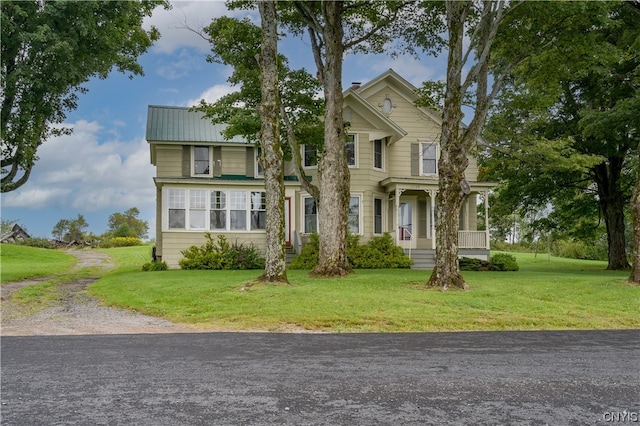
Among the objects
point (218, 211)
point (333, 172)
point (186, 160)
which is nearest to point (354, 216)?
point (218, 211)

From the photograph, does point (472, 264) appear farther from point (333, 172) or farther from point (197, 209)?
point (197, 209)

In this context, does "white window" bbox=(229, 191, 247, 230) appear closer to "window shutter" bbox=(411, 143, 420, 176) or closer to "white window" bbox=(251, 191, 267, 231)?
"white window" bbox=(251, 191, 267, 231)

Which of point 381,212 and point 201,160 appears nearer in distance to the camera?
point 201,160

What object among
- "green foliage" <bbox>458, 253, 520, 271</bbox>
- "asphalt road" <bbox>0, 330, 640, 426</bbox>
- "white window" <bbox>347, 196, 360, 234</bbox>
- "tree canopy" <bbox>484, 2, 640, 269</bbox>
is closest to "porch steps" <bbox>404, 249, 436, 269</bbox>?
"green foliage" <bbox>458, 253, 520, 271</bbox>

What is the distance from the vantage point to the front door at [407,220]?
25188mm

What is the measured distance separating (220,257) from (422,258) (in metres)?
8.93

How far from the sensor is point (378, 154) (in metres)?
24.9

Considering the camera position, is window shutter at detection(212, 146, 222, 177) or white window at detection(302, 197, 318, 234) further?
window shutter at detection(212, 146, 222, 177)

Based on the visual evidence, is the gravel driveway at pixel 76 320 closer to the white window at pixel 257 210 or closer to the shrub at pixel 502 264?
the white window at pixel 257 210

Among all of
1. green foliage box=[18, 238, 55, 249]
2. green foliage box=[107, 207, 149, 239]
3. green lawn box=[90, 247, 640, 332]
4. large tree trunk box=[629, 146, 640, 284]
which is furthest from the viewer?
green foliage box=[107, 207, 149, 239]

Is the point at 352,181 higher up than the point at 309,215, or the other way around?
the point at 352,181

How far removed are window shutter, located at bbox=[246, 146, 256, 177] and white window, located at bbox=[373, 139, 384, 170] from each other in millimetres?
5795

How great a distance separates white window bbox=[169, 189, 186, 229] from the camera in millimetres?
22547

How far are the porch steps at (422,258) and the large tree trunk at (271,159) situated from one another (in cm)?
1033
